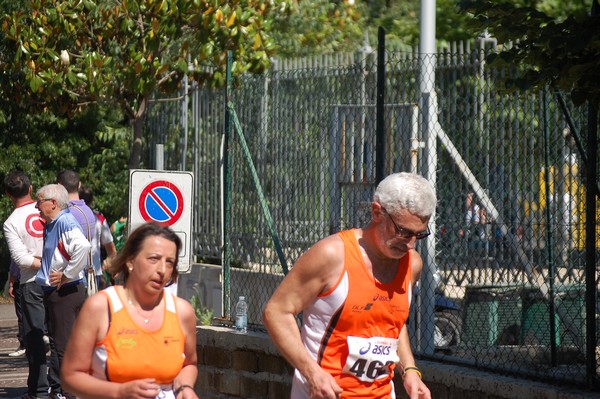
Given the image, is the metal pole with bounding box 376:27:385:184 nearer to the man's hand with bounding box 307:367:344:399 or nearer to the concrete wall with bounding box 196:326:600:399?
the concrete wall with bounding box 196:326:600:399

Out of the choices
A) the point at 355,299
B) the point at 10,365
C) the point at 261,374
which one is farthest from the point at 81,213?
the point at 355,299

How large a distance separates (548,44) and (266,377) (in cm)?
410

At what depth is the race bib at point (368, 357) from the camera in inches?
197

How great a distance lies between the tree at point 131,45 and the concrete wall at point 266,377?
4.09 meters

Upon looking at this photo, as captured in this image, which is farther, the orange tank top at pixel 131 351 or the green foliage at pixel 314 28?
the green foliage at pixel 314 28

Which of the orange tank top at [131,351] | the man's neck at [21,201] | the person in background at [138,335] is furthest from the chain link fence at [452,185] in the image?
the orange tank top at [131,351]

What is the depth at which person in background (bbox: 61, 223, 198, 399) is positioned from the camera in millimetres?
4668

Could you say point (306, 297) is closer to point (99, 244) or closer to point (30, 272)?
point (30, 272)

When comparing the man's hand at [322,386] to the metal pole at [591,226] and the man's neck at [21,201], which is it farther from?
the man's neck at [21,201]

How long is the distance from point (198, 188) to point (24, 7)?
5.70 metres

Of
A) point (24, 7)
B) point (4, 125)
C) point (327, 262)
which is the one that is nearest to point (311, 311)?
point (327, 262)

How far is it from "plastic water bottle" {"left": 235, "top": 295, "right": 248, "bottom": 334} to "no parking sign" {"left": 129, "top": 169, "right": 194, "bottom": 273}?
62cm

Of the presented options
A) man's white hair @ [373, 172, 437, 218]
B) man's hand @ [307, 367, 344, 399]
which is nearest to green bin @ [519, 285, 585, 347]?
man's white hair @ [373, 172, 437, 218]

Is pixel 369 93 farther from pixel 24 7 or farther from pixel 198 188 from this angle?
pixel 24 7
